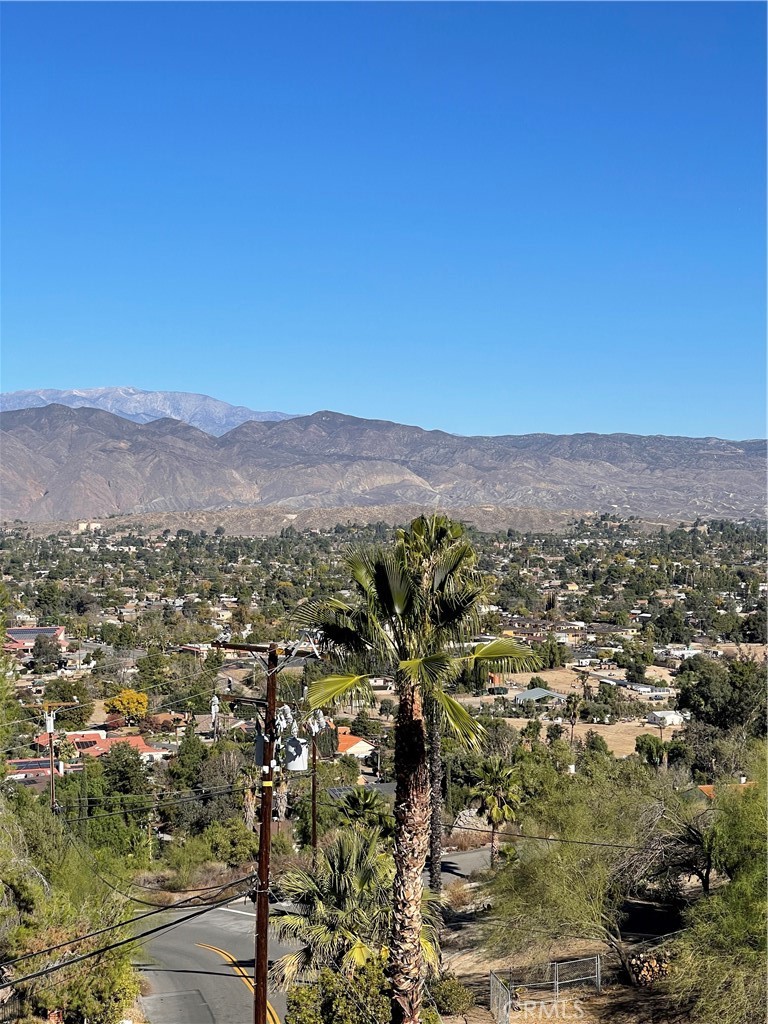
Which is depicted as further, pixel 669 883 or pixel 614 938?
pixel 669 883

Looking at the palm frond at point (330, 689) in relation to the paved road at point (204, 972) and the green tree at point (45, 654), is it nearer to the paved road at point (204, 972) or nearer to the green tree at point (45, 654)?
the paved road at point (204, 972)

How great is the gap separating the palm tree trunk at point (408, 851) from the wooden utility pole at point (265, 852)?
1489 millimetres

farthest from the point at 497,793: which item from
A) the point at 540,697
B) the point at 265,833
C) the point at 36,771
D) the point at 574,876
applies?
the point at 540,697

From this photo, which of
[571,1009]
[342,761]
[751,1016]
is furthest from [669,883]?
[342,761]

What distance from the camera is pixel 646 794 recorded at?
72.1ft

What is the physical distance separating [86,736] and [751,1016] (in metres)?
45.6

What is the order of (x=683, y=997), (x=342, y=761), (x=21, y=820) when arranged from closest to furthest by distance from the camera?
1. (x=683, y=997)
2. (x=21, y=820)
3. (x=342, y=761)

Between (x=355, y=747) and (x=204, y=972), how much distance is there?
109ft

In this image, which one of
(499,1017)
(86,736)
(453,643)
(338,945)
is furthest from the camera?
(86,736)

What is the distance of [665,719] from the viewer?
64750 mm

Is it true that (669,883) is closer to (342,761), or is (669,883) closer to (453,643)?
(453,643)

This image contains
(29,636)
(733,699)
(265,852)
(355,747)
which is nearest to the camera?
(265,852)
